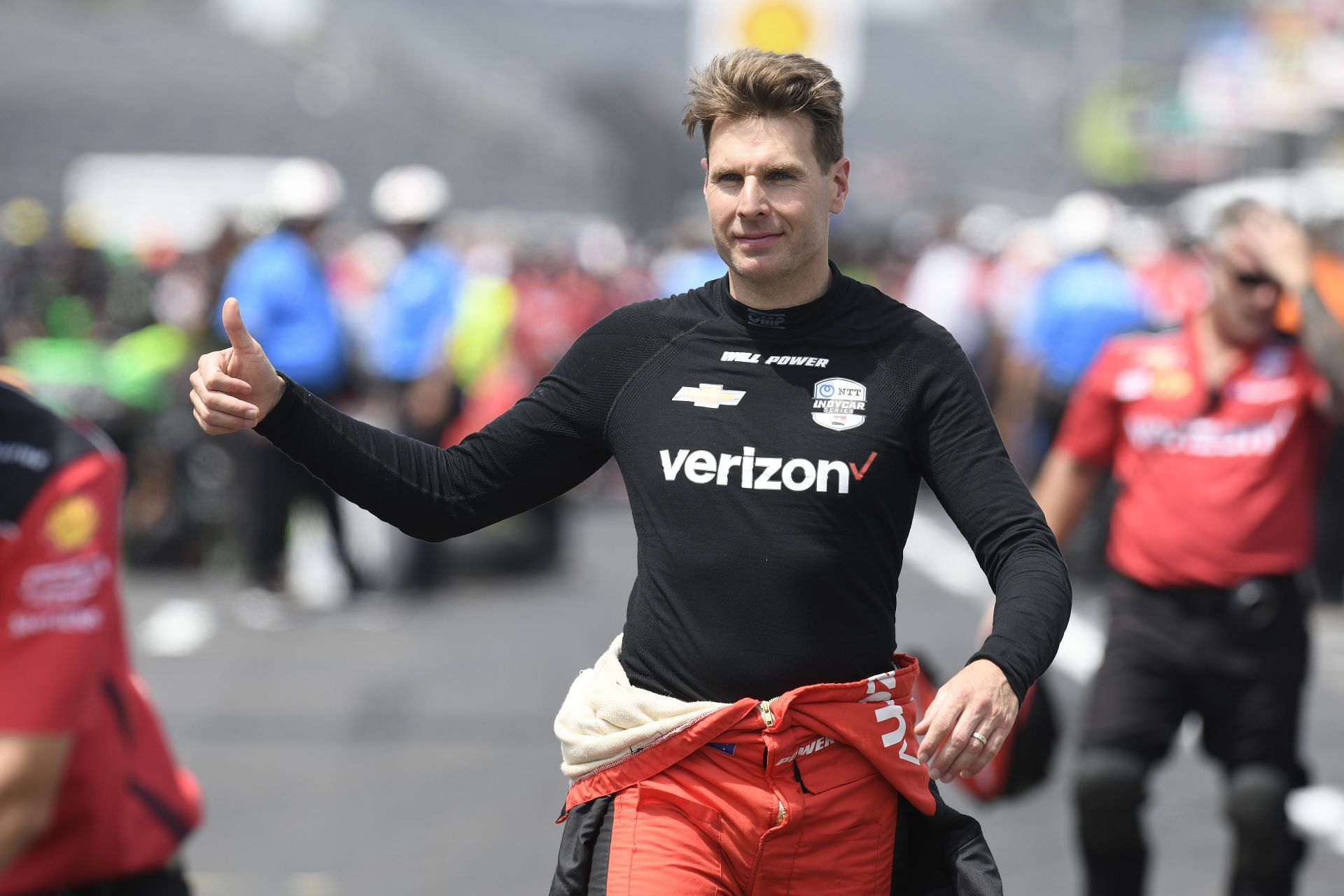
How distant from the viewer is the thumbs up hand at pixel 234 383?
3.23 m

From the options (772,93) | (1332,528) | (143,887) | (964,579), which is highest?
(772,93)

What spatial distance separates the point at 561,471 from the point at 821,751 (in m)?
0.70

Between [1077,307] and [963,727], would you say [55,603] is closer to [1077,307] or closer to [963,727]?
[963,727]

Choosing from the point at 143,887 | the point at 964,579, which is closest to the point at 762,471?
the point at 143,887

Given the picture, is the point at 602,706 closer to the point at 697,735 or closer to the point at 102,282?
the point at 697,735

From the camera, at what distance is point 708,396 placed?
3.36 metres

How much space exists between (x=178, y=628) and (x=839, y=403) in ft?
27.7

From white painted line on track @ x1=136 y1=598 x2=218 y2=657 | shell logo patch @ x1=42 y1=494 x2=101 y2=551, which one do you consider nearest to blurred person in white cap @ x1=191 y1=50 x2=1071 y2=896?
shell logo patch @ x1=42 y1=494 x2=101 y2=551

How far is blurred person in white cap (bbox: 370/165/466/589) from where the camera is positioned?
459 inches

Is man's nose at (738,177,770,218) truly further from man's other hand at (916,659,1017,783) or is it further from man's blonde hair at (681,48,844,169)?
man's other hand at (916,659,1017,783)

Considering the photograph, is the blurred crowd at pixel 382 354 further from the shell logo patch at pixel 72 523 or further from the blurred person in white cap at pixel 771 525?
the blurred person in white cap at pixel 771 525

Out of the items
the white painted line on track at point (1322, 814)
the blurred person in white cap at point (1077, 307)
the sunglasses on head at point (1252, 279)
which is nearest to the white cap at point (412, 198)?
the blurred person in white cap at point (1077, 307)

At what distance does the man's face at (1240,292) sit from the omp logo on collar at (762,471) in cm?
262

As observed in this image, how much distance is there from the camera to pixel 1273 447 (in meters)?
5.49
